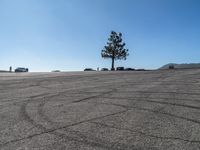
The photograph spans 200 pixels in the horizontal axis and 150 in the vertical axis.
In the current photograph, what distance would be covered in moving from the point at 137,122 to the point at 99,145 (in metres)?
2.15

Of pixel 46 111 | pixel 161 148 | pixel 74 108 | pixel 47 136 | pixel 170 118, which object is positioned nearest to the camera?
pixel 161 148

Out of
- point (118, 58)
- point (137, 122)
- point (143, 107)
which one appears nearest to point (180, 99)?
point (143, 107)

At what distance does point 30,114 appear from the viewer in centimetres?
860

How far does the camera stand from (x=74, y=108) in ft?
32.2

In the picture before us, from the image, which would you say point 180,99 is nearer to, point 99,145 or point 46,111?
point 46,111

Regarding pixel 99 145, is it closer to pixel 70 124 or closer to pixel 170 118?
pixel 70 124

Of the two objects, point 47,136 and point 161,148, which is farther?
point 47,136

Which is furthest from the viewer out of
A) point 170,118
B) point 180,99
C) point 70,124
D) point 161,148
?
point 180,99

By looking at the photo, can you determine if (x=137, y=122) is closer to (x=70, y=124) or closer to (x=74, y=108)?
(x=70, y=124)

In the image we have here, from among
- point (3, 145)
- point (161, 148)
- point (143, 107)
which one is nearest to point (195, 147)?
point (161, 148)

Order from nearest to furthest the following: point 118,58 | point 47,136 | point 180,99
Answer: point 47,136 → point 180,99 → point 118,58

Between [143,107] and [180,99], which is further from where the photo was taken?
[180,99]

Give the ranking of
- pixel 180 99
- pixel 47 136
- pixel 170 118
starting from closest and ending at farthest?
pixel 47 136, pixel 170 118, pixel 180 99

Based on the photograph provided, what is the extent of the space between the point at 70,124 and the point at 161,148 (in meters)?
2.61
